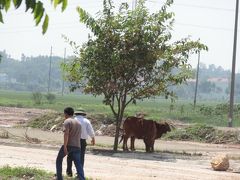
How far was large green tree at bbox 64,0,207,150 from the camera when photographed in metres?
23.4

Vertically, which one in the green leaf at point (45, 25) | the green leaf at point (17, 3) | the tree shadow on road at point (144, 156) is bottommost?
the tree shadow on road at point (144, 156)

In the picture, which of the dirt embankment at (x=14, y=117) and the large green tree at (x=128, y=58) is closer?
the large green tree at (x=128, y=58)

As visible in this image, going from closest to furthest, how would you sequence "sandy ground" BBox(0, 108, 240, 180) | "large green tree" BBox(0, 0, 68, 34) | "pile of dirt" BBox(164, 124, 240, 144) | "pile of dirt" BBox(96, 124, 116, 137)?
"large green tree" BBox(0, 0, 68, 34)
"sandy ground" BBox(0, 108, 240, 180)
"pile of dirt" BBox(164, 124, 240, 144)
"pile of dirt" BBox(96, 124, 116, 137)

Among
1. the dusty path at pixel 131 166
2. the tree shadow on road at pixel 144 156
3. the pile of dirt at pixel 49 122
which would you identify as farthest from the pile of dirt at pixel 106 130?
the dusty path at pixel 131 166

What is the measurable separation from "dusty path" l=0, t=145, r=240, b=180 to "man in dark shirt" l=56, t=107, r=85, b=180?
1849 millimetres

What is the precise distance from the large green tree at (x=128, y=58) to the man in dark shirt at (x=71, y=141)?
1078 cm

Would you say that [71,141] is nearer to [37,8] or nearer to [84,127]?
[84,127]

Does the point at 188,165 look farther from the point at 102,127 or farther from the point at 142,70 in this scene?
the point at 102,127

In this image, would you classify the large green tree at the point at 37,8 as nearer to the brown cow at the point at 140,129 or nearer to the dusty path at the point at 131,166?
the dusty path at the point at 131,166

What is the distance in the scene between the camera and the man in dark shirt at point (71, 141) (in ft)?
39.4

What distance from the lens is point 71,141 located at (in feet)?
39.9

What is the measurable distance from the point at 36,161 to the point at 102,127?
18.3 metres

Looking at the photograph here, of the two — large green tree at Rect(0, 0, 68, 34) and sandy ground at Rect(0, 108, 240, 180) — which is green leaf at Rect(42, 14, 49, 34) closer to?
large green tree at Rect(0, 0, 68, 34)

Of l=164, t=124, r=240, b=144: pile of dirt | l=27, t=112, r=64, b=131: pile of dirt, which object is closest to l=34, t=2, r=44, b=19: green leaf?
l=164, t=124, r=240, b=144: pile of dirt
